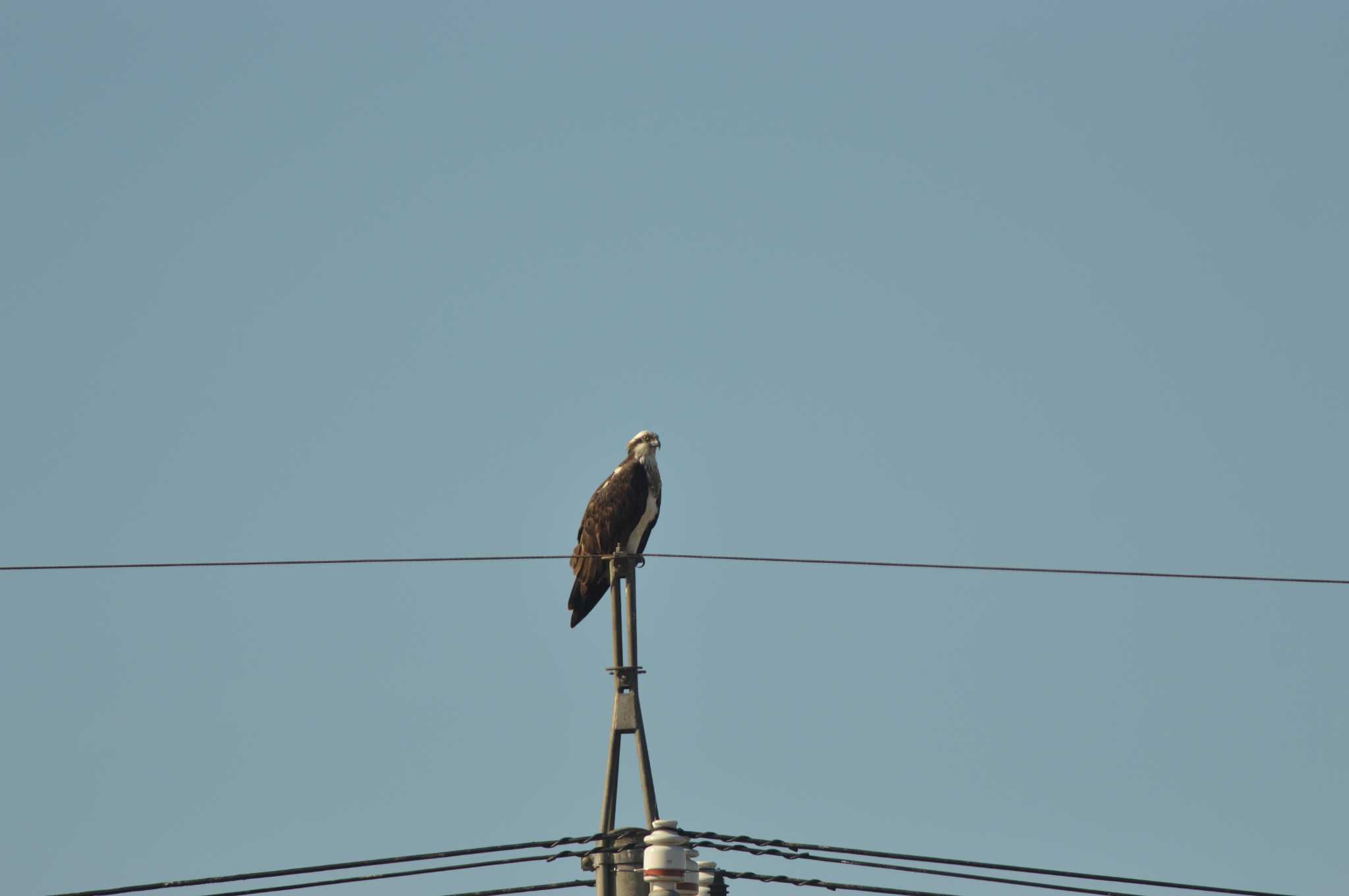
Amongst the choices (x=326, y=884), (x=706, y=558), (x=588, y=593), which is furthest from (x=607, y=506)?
(x=326, y=884)

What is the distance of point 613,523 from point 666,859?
489 cm

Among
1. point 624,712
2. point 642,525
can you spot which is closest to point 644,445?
point 642,525

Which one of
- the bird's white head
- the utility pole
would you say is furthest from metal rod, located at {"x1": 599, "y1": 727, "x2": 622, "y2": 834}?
the bird's white head

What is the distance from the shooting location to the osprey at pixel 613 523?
1745 centimetres

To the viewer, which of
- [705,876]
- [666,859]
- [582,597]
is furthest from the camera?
[582,597]

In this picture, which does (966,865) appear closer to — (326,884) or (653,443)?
(326,884)

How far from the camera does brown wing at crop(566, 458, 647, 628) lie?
687 inches

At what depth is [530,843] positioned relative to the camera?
1328 cm

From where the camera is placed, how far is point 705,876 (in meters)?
14.1

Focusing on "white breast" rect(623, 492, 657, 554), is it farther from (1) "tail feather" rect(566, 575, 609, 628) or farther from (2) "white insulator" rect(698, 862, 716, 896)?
(2) "white insulator" rect(698, 862, 716, 896)

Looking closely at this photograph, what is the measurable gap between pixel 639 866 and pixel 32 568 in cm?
464

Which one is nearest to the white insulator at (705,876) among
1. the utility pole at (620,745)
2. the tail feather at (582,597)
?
the utility pole at (620,745)

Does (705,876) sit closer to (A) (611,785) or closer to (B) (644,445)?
(A) (611,785)

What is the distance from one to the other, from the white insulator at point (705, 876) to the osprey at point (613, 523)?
3812mm
